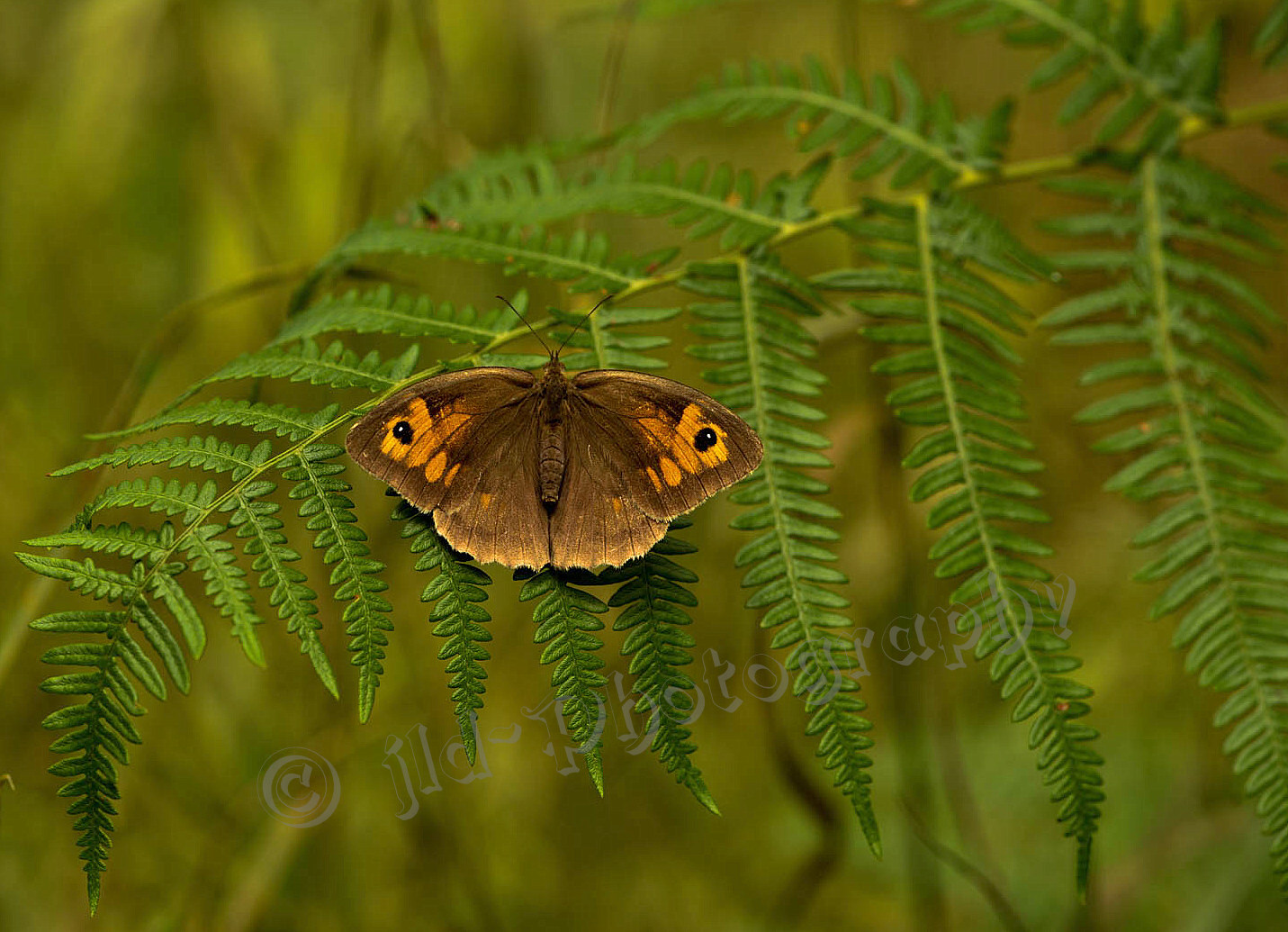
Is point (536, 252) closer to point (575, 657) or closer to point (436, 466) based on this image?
point (436, 466)

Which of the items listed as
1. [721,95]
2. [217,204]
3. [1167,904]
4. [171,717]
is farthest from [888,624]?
[217,204]

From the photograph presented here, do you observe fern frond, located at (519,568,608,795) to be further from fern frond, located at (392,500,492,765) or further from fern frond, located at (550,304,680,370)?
fern frond, located at (550,304,680,370)

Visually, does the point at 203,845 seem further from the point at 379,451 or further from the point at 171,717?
the point at 379,451

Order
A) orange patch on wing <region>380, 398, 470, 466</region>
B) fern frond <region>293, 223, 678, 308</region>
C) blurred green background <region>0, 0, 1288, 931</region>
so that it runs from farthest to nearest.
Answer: blurred green background <region>0, 0, 1288, 931</region>
fern frond <region>293, 223, 678, 308</region>
orange patch on wing <region>380, 398, 470, 466</region>

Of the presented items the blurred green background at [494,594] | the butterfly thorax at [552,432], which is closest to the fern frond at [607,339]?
the butterfly thorax at [552,432]

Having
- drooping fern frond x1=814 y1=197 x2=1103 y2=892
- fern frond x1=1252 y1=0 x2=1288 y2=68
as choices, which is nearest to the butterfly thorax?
drooping fern frond x1=814 y1=197 x2=1103 y2=892

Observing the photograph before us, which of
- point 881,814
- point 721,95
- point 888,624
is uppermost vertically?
point 721,95
